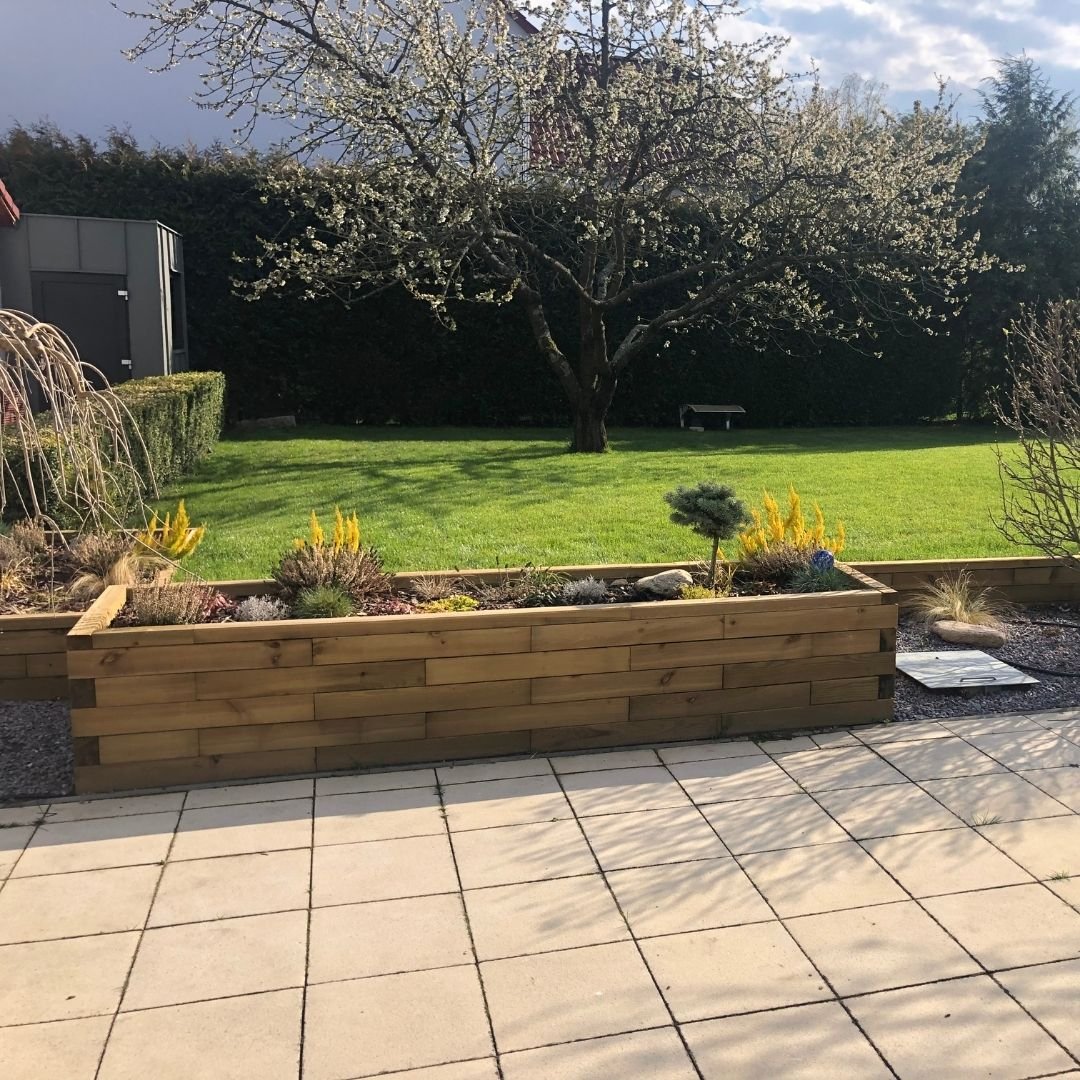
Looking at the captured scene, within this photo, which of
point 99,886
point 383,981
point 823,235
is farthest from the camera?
point 823,235

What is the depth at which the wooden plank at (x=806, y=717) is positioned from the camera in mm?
3951

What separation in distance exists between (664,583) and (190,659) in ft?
6.72

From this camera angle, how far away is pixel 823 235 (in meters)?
10.1

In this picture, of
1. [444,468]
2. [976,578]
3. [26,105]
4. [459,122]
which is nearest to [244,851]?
[976,578]

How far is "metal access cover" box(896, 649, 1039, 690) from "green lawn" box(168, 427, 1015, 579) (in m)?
1.40

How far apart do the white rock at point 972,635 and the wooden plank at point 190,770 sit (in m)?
3.39

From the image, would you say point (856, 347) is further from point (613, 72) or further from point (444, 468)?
point (444, 468)

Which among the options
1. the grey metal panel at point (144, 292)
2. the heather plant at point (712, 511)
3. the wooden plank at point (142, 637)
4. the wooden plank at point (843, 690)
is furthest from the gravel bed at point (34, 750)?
the grey metal panel at point (144, 292)

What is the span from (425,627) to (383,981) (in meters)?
1.46

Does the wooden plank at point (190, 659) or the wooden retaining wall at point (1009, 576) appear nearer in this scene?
the wooden plank at point (190, 659)

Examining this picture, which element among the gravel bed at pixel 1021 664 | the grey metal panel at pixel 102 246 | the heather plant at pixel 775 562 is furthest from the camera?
the grey metal panel at pixel 102 246

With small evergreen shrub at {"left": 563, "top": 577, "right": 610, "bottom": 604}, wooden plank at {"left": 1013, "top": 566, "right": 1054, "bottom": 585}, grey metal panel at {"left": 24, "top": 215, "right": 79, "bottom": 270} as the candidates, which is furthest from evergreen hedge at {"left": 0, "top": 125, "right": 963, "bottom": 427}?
small evergreen shrub at {"left": 563, "top": 577, "right": 610, "bottom": 604}

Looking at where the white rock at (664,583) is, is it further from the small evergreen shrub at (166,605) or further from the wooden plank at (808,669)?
the small evergreen shrub at (166,605)

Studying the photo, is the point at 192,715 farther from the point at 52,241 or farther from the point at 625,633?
the point at 52,241
